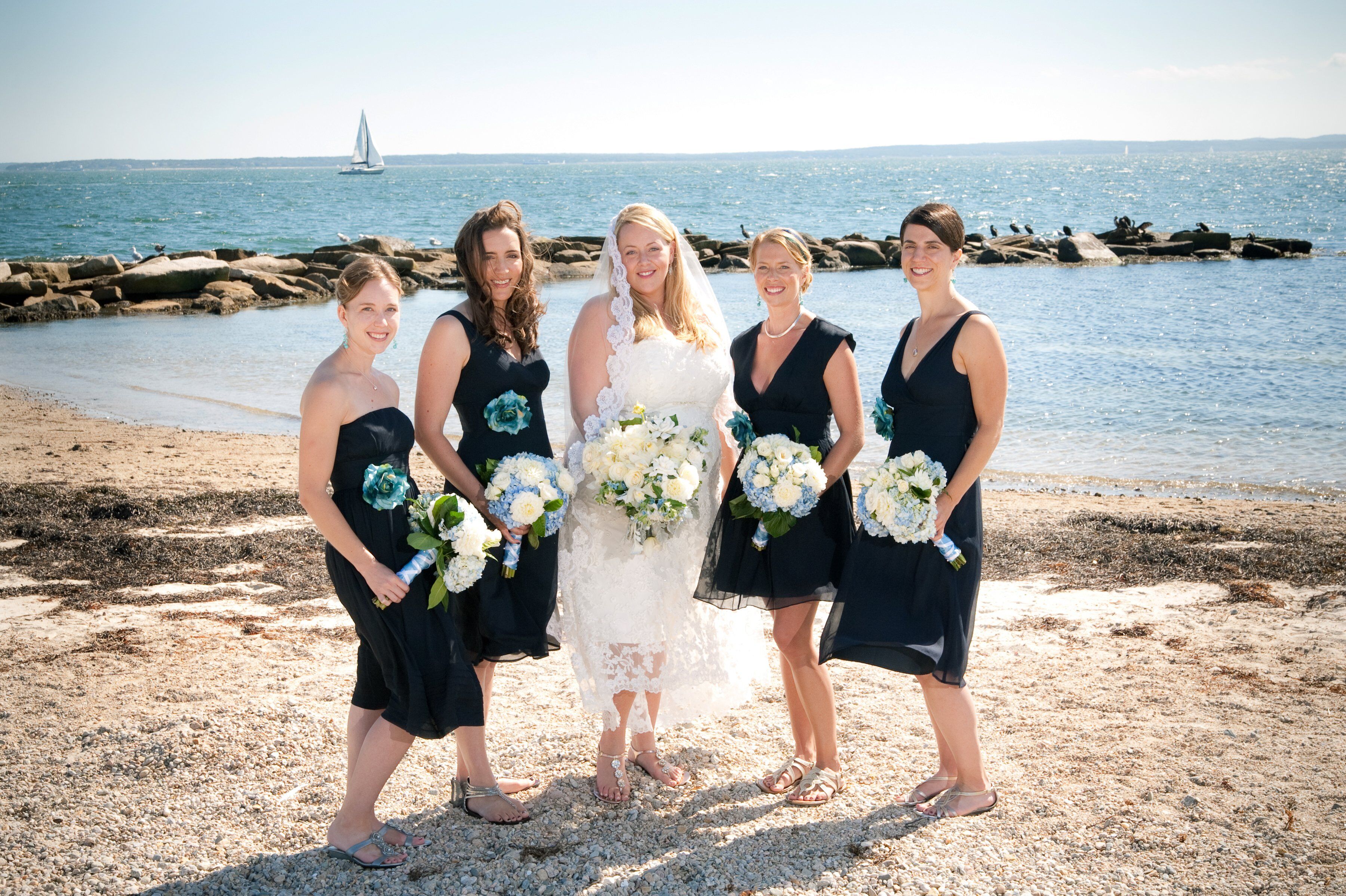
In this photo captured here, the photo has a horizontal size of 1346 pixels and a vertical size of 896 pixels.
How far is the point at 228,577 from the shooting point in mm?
7770

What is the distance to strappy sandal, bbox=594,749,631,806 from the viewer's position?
15.3 ft

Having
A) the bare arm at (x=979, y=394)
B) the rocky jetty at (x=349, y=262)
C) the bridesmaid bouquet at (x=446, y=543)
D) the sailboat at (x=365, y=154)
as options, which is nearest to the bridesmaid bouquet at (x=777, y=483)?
the bare arm at (x=979, y=394)

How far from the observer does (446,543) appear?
153 inches

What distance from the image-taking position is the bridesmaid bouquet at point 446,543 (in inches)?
150

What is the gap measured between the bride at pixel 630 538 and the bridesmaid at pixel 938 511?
0.76m

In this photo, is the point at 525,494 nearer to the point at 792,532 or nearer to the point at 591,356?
the point at 591,356

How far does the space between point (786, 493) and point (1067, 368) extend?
16.6 meters

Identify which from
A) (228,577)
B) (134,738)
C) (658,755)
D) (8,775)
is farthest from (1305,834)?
(228,577)

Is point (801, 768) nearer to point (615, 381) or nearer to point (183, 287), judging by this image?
point (615, 381)

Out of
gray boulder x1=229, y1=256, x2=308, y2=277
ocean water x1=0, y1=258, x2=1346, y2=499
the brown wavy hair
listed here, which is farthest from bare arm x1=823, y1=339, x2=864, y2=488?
gray boulder x1=229, y1=256, x2=308, y2=277

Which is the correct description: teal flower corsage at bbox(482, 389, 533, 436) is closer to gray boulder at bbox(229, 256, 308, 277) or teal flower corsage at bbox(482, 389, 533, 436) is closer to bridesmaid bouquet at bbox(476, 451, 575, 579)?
bridesmaid bouquet at bbox(476, 451, 575, 579)

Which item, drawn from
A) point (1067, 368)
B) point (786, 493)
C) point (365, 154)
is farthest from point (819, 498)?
point (365, 154)

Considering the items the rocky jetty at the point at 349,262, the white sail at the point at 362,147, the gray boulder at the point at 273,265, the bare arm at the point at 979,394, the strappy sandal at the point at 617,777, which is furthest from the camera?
the white sail at the point at 362,147

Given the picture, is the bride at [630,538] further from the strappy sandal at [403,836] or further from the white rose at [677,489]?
the strappy sandal at [403,836]
